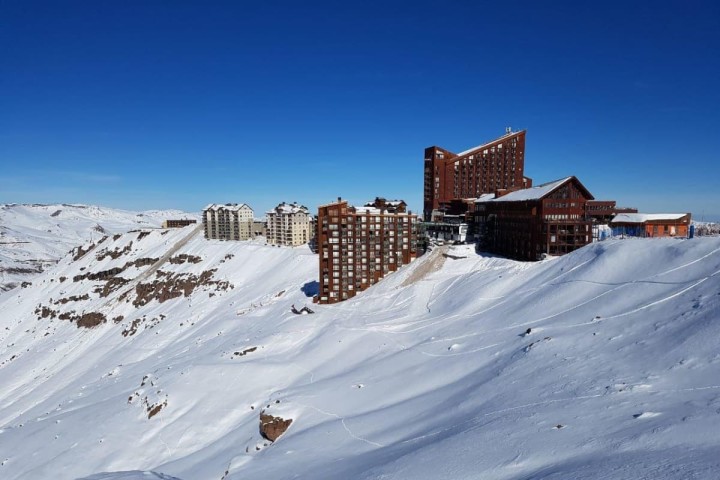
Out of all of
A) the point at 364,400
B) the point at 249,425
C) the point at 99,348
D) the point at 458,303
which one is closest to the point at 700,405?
the point at 364,400

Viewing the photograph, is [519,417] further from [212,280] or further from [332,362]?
[212,280]

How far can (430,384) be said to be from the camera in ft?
90.8

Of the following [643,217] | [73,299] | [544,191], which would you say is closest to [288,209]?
[73,299]

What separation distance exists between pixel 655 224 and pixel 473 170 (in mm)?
51546

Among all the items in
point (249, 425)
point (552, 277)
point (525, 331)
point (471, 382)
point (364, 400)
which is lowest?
point (249, 425)

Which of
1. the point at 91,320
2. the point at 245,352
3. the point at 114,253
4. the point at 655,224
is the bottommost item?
the point at 91,320

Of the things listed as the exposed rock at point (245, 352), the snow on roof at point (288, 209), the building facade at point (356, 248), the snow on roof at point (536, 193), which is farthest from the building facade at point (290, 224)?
the exposed rock at point (245, 352)

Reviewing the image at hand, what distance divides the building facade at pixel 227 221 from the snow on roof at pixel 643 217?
113778 millimetres

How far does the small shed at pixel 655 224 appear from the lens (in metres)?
58.1

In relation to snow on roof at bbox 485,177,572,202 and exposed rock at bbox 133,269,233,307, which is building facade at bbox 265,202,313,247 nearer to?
exposed rock at bbox 133,269,233,307

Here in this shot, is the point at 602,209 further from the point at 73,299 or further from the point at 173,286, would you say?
the point at 73,299

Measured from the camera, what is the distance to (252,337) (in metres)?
53.2

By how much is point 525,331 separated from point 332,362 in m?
18.7

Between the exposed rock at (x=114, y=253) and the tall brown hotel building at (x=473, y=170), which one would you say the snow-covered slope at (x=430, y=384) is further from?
the exposed rock at (x=114, y=253)
